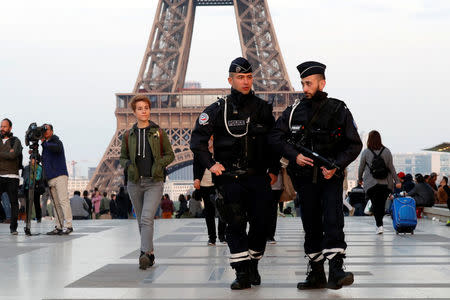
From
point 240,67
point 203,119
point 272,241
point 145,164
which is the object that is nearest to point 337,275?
point 203,119

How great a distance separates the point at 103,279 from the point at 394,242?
5019 mm

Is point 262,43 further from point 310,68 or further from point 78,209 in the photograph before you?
point 310,68

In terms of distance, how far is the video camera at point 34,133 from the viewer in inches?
472

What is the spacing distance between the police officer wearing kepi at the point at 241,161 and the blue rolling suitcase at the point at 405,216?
6073 mm

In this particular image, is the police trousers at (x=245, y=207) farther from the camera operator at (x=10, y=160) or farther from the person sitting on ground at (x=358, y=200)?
the person sitting on ground at (x=358, y=200)

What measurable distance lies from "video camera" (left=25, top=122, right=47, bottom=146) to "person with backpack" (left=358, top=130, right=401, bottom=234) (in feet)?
15.6

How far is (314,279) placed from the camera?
5.75m

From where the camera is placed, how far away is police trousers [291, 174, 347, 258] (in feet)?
18.5

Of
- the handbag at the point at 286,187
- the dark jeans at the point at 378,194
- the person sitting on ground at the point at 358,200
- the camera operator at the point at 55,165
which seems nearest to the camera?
the handbag at the point at 286,187

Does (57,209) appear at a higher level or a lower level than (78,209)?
higher

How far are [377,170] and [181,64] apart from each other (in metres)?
43.9

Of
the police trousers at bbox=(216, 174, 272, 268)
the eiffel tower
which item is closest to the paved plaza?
the police trousers at bbox=(216, 174, 272, 268)

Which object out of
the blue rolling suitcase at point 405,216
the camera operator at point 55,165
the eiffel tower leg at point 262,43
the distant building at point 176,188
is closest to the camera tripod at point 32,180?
the camera operator at point 55,165

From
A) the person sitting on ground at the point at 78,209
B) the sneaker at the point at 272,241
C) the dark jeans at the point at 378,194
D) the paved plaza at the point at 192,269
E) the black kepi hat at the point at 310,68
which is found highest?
the black kepi hat at the point at 310,68
